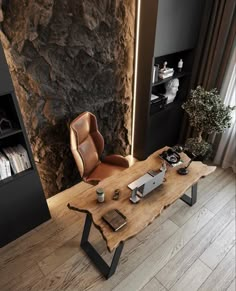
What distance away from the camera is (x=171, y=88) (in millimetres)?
2746

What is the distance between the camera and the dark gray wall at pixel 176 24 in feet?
6.70

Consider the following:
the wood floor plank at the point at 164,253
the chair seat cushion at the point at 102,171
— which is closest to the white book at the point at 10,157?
the chair seat cushion at the point at 102,171

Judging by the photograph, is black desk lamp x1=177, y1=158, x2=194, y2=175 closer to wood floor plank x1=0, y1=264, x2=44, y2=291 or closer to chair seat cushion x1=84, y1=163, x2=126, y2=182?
chair seat cushion x1=84, y1=163, x2=126, y2=182

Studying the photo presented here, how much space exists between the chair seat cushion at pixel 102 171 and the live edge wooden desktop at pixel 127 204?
0.33 meters

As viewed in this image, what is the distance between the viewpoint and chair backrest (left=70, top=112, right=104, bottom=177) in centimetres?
202

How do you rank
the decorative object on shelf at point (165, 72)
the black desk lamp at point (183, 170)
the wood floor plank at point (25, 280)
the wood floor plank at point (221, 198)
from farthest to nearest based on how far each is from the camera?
the decorative object on shelf at point (165, 72)
the wood floor plank at point (221, 198)
the black desk lamp at point (183, 170)
the wood floor plank at point (25, 280)

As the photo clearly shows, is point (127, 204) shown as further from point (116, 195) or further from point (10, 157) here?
point (10, 157)

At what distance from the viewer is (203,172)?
1.98 m

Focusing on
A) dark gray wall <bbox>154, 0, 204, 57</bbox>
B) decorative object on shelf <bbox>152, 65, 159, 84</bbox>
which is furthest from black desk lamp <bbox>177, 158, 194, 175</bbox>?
dark gray wall <bbox>154, 0, 204, 57</bbox>

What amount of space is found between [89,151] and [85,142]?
111 mm

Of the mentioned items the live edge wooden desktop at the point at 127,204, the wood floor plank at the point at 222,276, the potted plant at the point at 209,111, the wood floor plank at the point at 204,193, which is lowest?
the wood floor plank at the point at 222,276

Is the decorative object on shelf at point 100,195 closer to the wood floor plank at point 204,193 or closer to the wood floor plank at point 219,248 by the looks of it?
the wood floor plank at point 204,193

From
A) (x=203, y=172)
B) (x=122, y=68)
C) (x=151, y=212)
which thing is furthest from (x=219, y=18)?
(x=151, y=212)

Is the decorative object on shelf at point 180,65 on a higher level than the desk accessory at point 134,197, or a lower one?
higher
